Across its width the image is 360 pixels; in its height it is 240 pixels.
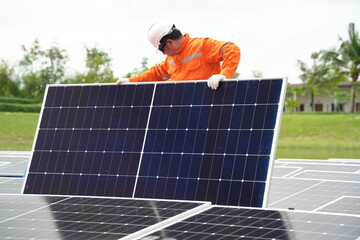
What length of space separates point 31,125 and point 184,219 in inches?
1467

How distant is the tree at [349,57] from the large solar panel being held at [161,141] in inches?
1929

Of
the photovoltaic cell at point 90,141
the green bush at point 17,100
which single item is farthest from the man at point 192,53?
the green bush at point 17,100

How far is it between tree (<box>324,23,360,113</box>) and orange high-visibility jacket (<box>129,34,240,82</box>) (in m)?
48.5

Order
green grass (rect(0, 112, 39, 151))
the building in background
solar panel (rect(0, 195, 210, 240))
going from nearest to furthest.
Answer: solar panel (rect(0, 195, 210, 240)), green grass (rect(0, 112, 39, 151)), the building in background

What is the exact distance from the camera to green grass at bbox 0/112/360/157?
41.8 meters

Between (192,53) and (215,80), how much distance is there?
98cm

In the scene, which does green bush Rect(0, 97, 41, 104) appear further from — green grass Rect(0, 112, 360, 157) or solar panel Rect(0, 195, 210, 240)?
solar panel Rect(0, 195, 210, 240)

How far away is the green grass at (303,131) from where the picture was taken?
137 feet

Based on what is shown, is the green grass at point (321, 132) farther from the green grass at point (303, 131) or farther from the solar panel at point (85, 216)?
the solar panel at point (85, 216)

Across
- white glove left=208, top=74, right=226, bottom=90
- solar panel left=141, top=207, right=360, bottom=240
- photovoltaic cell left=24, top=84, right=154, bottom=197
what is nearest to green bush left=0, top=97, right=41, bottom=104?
photovoltaic cell left=24, top=84, right=154, bottom=197

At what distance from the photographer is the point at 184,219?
6.59 metres

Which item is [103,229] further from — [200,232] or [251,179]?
[251,179]

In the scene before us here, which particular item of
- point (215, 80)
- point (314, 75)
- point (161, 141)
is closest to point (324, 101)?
point (314, 75)

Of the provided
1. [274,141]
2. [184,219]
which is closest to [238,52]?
[274,141]
